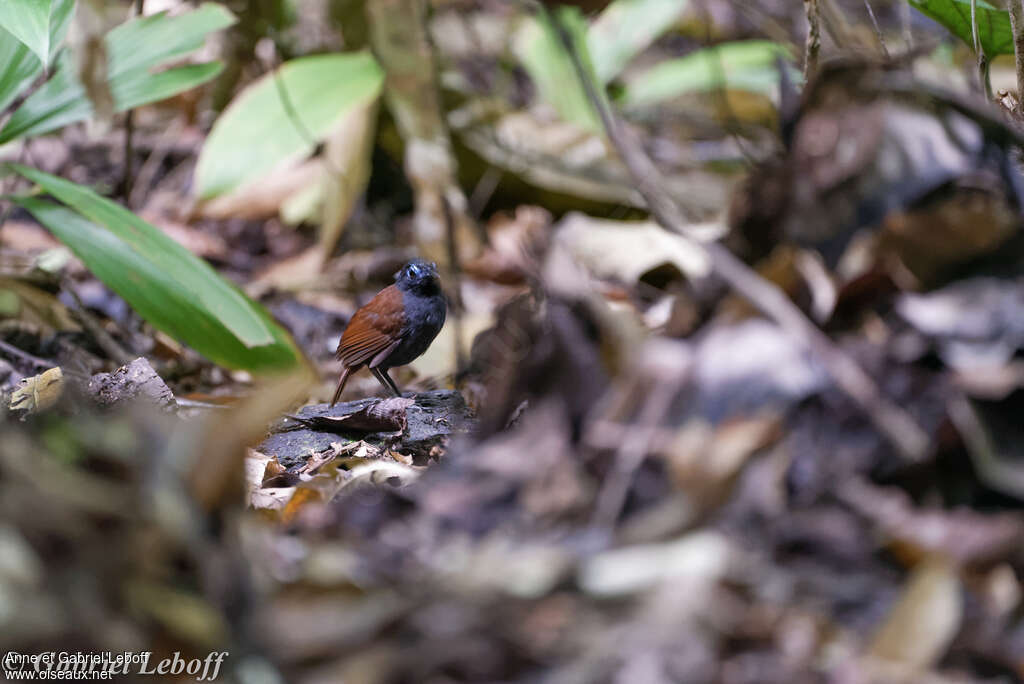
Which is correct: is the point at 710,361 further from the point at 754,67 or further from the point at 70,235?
the point at 754,67

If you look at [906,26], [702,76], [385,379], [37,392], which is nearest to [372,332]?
[385,379]

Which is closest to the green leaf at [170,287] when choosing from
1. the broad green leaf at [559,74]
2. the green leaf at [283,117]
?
the green leaf at [283,117]

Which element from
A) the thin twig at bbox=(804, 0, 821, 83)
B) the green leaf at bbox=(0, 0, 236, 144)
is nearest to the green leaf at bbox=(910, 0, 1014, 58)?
the thin twig at bbox=(804, 0, 821, 83)

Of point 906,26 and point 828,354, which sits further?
point 906,26

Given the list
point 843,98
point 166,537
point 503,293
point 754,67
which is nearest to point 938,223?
point 843,98

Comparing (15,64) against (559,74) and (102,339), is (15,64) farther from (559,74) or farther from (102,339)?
(559,74)

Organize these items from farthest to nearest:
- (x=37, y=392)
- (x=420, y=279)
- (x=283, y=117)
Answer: (x=283, y=117)
(x=420, y=279)
(x=37, y=392)

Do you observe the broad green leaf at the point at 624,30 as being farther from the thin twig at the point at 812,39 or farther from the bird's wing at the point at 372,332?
the thin twig at the point at 812,39
